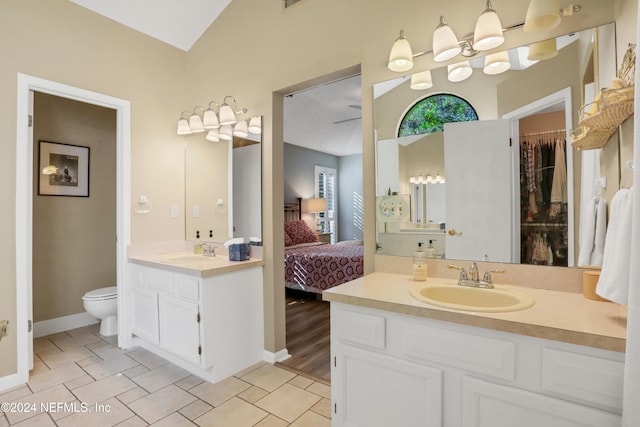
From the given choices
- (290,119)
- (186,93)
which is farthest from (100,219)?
(290,119)

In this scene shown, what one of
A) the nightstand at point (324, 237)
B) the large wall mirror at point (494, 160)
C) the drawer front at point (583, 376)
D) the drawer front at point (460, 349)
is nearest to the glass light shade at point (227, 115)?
the large wall mirror at point (494, 160)

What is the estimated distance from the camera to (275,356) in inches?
103

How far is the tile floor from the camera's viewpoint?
1.91 metres

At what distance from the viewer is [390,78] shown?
2035mm

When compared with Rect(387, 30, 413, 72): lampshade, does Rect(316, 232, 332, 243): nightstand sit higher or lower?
lower

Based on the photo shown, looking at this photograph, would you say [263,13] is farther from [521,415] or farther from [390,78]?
[521,415]

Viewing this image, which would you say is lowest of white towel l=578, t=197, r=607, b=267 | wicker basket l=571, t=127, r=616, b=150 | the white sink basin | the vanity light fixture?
the white sink basin

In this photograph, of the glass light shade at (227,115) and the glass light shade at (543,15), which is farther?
the glass light shade at (227,115)

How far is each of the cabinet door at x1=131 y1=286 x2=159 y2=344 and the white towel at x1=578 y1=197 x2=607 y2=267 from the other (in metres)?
2.81

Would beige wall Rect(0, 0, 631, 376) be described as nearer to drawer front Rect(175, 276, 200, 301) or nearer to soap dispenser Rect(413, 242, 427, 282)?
soap dispenser Rect(413, 242, 427, 282)

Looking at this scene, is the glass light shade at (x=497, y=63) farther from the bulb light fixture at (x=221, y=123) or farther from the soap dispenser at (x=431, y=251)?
the bulb light fixture at (x=221, y=123)

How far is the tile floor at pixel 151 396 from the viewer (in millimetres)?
1910

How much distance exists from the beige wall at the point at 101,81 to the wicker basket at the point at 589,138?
321 centimetres

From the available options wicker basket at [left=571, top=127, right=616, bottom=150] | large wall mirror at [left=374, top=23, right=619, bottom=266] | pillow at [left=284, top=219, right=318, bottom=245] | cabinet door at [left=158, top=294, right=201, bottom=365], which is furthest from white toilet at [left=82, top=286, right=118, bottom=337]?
wicker basket at [left=571, top=127, right=616, bottom=150]
